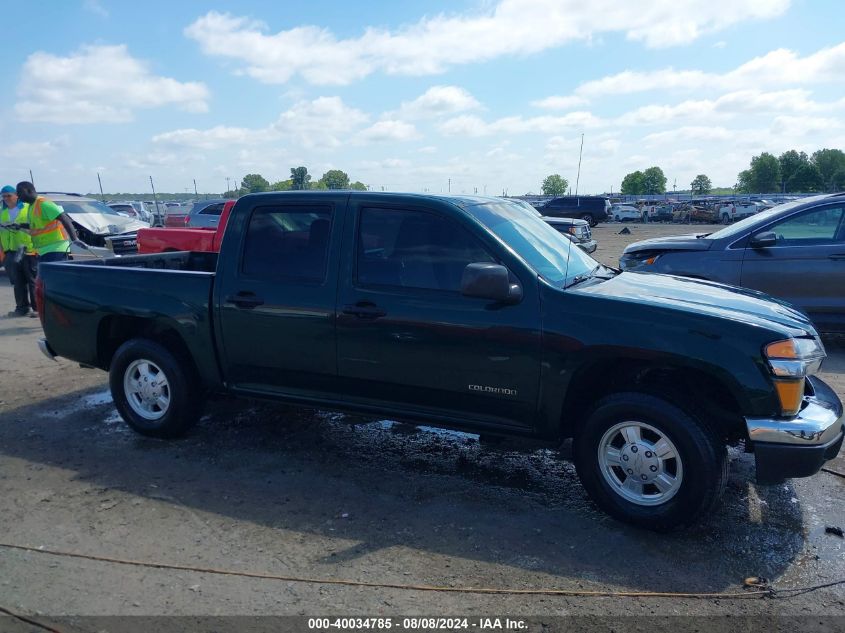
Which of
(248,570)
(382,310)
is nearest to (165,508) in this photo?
(248,570)

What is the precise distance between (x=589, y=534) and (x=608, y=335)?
111 centimetres

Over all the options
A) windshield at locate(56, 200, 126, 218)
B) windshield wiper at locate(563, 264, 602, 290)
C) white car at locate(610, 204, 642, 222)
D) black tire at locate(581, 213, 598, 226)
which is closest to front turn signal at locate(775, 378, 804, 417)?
windshield wiper at locate(563, 264, 602, 290)

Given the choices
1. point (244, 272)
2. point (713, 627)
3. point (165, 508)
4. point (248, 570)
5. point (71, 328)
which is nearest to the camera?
point (713, 627)

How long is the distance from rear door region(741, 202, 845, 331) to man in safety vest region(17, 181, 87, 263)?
8.84 meters

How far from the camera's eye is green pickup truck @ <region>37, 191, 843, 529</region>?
138 inches

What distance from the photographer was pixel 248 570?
335 centimetres

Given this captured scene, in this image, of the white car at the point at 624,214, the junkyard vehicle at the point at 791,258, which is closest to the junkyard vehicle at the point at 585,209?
the white car at the point at 624,214

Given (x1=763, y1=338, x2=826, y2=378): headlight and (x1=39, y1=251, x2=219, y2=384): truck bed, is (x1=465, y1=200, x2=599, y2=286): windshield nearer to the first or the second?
(x1=763, y1=338, x2=826, y2=378): headlight

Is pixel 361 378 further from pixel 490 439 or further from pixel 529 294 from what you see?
pixel 529 294

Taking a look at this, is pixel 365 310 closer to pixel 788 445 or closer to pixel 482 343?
pixel 482 343

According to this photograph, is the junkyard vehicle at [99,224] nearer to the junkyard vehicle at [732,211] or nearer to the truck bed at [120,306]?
the truck bed at [120,306]

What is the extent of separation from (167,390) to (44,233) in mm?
5663

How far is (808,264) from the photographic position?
7.40m

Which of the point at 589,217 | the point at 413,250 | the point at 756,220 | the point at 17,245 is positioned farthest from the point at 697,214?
the point at 413,250
